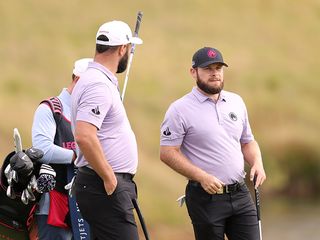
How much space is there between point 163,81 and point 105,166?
14786 millimetres

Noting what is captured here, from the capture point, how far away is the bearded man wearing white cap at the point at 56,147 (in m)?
7.50

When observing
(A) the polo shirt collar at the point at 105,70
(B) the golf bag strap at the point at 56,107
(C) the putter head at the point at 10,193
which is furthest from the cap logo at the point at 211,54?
(C) the putter head at the point at 10,193

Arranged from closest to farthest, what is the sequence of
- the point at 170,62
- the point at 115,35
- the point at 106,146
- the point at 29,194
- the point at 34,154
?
the point at 106,146 < the point at 115,35 < the point at 34,154 < the point at 29,194 < the point at 170,62

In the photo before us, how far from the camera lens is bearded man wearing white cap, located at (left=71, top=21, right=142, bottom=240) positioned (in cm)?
651

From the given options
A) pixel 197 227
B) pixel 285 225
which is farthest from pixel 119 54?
pixel 285 225

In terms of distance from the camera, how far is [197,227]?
7492 millimetres

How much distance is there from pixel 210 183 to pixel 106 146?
875mm

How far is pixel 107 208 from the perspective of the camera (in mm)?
6637

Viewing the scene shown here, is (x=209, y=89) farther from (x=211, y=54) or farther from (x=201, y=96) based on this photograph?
(x=211, y=54)

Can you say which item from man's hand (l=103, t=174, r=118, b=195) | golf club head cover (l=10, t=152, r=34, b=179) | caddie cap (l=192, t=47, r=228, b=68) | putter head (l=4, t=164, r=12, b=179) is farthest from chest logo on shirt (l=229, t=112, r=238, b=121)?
putter head (l=4, t=164, r=12, b=179)

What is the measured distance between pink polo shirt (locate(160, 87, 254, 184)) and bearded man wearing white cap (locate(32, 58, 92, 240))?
656mm

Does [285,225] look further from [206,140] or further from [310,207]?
[206,140]

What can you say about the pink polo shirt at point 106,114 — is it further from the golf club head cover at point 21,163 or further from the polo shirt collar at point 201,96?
the polo shirt collar at point 201,96

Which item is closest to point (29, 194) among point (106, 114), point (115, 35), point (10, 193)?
point (10, 193)
